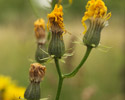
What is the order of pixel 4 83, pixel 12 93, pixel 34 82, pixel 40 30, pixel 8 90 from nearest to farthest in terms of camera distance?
pixel 34 82, pixel 40 30, pixel 12 93, pixel 8 90, pixel 4 83

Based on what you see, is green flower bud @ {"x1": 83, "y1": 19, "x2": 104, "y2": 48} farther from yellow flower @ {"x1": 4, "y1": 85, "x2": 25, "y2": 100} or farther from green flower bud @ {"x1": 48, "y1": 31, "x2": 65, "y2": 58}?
yellow flower @ {"x1": 4, "y1": 85, "x2": 25, "y2": 100}

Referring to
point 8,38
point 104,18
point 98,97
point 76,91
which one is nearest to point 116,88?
point 98,97

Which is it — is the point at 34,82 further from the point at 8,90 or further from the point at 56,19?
the point at 8,90

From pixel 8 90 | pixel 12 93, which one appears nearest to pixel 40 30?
pixel 12 93

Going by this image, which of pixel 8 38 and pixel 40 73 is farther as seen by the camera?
pixel 8 38

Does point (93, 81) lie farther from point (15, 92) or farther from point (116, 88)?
point (15, 92)
